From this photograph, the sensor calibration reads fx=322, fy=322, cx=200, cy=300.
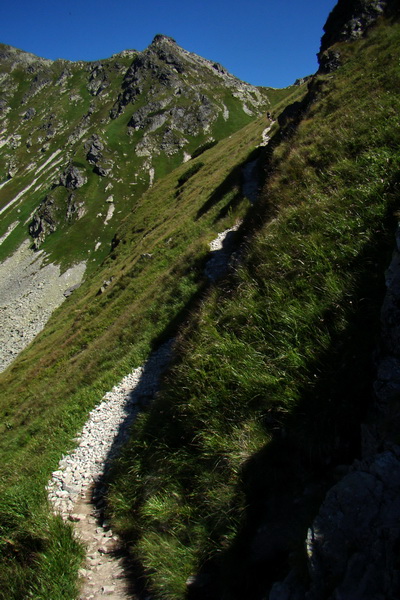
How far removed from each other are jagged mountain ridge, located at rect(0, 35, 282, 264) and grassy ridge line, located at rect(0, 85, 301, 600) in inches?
3060

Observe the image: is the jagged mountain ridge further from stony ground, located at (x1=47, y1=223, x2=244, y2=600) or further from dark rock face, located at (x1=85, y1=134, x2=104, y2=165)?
stony ground, located at (x1=47, y1=223, x2=244, y2=600)

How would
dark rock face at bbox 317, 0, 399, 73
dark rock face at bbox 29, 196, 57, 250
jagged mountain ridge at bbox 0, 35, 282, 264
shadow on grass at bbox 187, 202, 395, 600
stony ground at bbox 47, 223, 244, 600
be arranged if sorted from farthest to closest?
1. jagged mountain ridge at bbox 0, 35, 282, 264
2. dark rock face at bbox 29, 196, 57, 250
3. dark rock face at bbox 317, 0, 399, 73
4. stony ground at bbox 47, 223, 244, 600
5. shadow on grass at bbox 187, 202, 395, 600

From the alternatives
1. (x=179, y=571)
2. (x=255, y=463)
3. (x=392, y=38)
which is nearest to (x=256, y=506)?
(x=255, y=463)

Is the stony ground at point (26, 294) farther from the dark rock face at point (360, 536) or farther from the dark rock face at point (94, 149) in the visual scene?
the dark rock face at point (360, 536)

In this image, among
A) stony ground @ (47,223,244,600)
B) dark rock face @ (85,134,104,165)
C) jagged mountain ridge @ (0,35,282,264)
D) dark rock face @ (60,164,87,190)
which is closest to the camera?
stony ground @ (47,223,244,600)

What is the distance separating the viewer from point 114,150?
5684 inches

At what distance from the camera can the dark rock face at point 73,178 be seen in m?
130

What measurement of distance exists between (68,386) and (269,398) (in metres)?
14.6

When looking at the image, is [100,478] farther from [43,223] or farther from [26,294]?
[43,223]

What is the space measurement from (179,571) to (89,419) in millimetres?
8006

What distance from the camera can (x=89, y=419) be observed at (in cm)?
1193

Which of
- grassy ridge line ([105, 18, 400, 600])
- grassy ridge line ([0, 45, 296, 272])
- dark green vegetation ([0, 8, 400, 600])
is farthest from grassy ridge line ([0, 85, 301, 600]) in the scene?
grassy ridge line ([0, 45, 296, 272])

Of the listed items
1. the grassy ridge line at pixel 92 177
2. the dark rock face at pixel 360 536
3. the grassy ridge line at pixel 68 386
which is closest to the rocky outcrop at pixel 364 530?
the dark rock face at pixel 360 536

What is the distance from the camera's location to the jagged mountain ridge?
123062 millimetres
